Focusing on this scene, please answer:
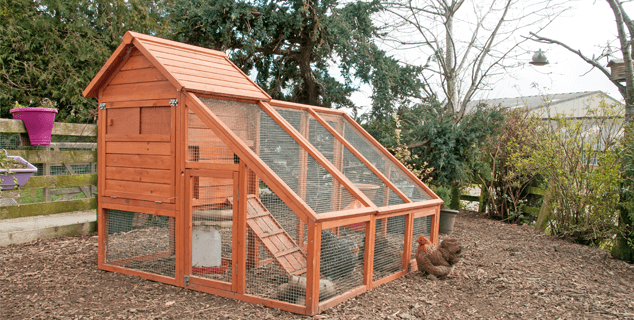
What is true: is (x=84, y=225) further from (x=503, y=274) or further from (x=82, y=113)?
(x=503, y=274)

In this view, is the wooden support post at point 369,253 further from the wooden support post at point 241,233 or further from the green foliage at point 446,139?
the green foliage at point 446,139

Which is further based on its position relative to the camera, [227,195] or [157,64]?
[227,195]

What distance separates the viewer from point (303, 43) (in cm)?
839

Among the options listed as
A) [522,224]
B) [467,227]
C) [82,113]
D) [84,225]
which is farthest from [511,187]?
[82,113]

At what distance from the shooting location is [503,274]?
4855mm

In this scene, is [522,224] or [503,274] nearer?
[503,274]

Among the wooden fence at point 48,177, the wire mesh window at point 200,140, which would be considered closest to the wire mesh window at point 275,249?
the wire mesh window at point 200,140

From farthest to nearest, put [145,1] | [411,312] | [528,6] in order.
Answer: [145,1]
[528,6]
[411,312]

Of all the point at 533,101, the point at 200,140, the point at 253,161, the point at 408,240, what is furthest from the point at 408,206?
the point at 533,101

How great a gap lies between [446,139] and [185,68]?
14.7 ft

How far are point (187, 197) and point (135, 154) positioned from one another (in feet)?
2.59

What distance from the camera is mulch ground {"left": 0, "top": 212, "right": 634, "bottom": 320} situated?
139 inches

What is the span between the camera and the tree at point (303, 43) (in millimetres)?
7711

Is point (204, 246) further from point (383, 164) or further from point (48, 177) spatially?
point (48, 177)
